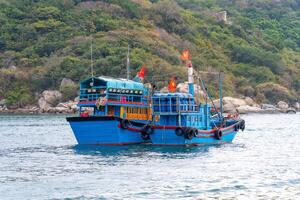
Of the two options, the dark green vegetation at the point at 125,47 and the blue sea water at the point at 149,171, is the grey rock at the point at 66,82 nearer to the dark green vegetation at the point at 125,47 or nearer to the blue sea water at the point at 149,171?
the dark green vegetation at the point at 125,47

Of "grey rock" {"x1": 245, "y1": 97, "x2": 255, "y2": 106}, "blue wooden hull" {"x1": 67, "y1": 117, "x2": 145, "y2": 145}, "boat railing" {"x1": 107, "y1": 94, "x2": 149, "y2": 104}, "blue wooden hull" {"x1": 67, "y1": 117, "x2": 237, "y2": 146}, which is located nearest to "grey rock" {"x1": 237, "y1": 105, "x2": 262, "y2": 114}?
"grey rock" {"x1": 245, "y1": 97, "x2": 255, "y2": 106}

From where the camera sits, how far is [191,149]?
A: 5116 centimetres

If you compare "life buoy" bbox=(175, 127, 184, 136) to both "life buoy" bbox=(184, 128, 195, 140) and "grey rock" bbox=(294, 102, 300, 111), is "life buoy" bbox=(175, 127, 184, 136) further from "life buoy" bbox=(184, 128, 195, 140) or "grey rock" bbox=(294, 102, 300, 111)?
"grey rock" bbox=(294, 102, 300, 111)

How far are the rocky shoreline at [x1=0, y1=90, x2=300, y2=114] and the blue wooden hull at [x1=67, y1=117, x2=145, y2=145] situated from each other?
190 ft

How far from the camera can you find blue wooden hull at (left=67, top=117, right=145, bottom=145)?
2050 inches

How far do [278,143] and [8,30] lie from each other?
96.8m

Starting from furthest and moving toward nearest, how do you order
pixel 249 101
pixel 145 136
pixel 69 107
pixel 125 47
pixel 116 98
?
pixel 125 47, pixel 249 101, pixel 69 107, pixel 145 136, pixel 116 98

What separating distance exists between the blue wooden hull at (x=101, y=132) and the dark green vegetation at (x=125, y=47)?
65.3 meters

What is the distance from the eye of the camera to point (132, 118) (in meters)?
54.4

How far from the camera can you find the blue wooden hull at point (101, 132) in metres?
52.1

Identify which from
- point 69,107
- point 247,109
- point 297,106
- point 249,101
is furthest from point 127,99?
point 297,106

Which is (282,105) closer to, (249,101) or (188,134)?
(249,101)

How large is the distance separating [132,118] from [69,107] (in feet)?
205

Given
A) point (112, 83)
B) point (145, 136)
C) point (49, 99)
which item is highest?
point (49, 99)
